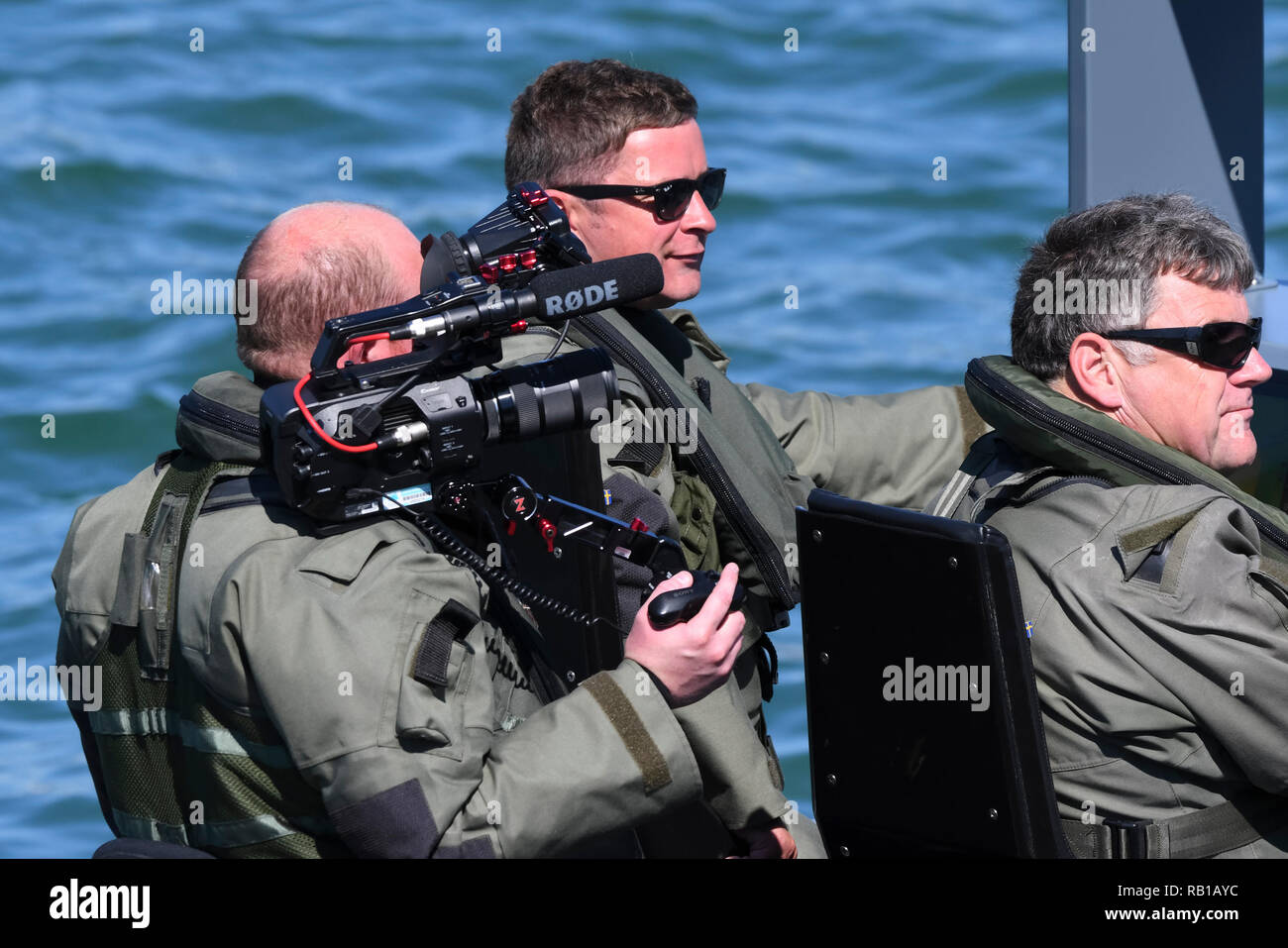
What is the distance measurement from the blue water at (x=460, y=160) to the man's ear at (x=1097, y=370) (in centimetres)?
594

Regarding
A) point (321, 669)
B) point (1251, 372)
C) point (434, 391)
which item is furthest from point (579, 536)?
point (1251, 372)

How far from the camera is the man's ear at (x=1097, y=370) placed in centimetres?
254

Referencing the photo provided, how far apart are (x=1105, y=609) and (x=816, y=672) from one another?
38cm

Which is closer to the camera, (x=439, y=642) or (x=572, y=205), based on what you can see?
(x=439, y=642)

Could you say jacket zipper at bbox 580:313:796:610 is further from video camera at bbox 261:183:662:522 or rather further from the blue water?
the blue water

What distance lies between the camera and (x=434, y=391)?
2191 millimetres

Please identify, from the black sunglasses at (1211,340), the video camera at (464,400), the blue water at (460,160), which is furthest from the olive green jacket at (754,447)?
the blue water at (460,160)

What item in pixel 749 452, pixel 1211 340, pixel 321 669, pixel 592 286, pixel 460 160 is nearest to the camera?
pixel 321 669

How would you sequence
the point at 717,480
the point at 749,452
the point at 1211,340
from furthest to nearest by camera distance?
the point at 749,452 < the point at 717,480 < the point at 1211,340

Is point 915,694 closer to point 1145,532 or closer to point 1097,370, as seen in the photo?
point 1145,532

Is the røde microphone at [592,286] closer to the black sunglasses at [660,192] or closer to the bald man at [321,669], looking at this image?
the bald man at [321,669]

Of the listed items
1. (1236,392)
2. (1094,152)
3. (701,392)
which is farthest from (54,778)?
(1236,392)

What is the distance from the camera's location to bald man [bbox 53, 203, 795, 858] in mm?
2123

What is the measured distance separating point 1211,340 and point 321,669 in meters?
1.28
